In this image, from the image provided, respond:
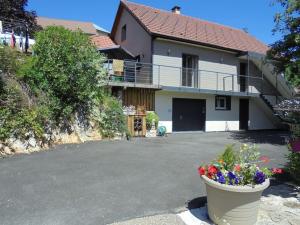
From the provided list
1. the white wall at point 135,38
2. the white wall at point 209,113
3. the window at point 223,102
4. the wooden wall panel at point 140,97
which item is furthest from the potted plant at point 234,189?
the window at point 223,102

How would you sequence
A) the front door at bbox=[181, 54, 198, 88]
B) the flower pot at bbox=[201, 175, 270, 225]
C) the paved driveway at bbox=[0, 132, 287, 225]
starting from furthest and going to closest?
the front door at bbox=[181, 54, 198, 88] → the paved driveway at bbox=[0, 132, 287, 225] → the flower pot at bbox=[201, 175, 270, 225]

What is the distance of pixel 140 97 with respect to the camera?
645 inches

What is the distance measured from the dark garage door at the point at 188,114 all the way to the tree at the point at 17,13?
11.4 m

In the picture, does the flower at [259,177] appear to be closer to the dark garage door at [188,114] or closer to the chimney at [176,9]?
the dark garage door at [188,114]

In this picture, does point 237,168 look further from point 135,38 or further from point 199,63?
point 135,38

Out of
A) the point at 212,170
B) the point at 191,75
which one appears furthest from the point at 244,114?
the point at 212,170

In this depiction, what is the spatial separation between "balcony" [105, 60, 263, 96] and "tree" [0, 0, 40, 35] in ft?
27.8

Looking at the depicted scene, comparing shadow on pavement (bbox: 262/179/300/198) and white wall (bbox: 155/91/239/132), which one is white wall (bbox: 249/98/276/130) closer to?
white wall (bbox: 155/91/239/132)

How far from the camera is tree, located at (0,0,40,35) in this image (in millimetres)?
20625

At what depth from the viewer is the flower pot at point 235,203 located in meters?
4.09

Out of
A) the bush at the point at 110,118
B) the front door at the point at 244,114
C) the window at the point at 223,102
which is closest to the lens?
the bush at the point at 110,118

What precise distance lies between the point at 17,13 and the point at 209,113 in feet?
52.2

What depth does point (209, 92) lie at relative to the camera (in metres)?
18.2

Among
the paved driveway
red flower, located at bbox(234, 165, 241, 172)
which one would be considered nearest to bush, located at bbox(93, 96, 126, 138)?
the paved driveway
